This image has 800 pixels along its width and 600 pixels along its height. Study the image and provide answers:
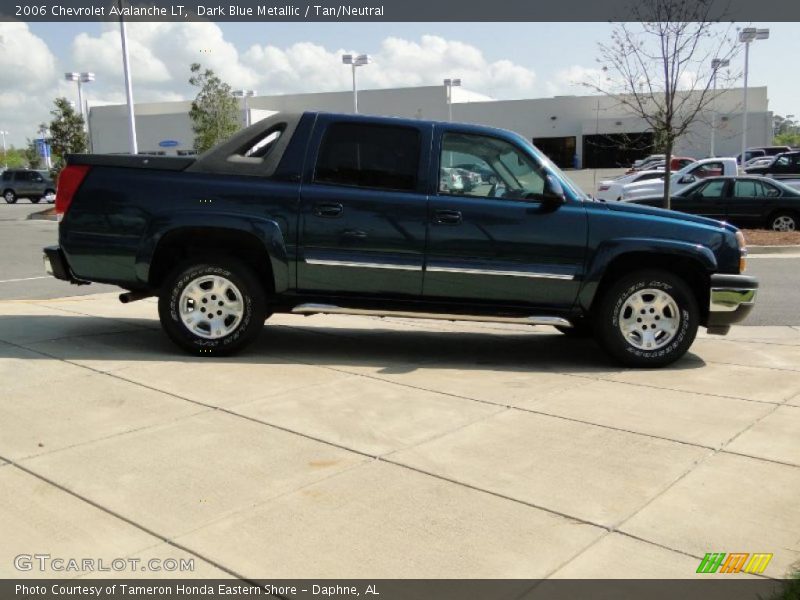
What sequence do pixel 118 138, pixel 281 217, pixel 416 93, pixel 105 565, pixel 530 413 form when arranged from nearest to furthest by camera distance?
pixel 105 565 < pixel 530 413 < pixel 281 217 < pixel 416 93 < pixel 118 138

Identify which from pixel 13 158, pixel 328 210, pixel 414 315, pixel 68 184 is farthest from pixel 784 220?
pixel 13 158

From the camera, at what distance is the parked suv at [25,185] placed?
4266 cm

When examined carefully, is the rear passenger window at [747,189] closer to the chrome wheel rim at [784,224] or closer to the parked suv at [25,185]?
the chrome wheel rim at [784,224]

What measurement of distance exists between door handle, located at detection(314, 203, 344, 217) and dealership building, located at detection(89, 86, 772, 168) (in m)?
51.9

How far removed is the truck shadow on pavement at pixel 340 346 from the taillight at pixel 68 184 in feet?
3.81

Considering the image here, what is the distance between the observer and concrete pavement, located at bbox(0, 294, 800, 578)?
3.32 m

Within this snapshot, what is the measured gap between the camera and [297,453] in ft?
14.2

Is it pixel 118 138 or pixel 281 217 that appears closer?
pixel 281 217

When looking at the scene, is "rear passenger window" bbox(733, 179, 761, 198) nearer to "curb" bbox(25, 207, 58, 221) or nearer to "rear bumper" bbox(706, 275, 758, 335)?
"rear bumper" bbox(706, 275, 758, 335)

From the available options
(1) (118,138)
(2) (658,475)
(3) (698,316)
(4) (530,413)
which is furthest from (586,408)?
(1) (118,138)

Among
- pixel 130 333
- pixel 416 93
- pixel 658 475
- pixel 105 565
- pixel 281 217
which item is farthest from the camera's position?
pixel 416 93

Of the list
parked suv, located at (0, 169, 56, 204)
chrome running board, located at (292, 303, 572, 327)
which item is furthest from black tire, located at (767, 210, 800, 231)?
parked suv, located at (0, 169, 56, 204)

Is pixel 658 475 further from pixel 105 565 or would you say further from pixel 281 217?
pixel 281 217

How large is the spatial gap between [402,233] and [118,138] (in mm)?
72109
